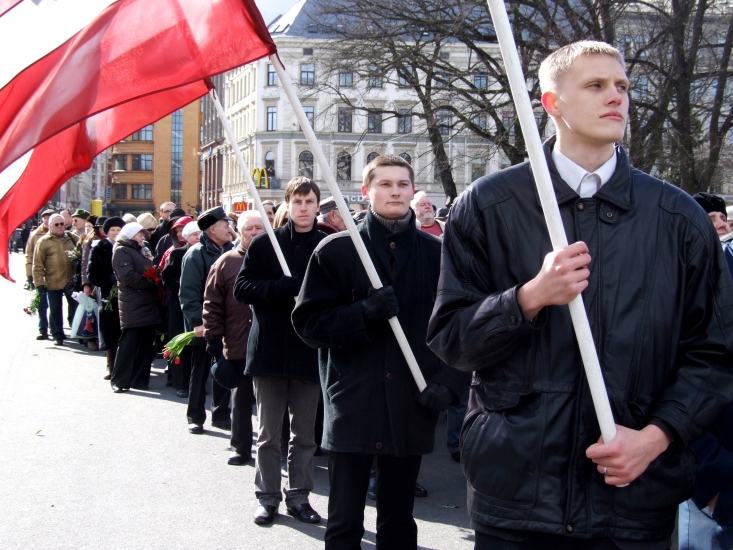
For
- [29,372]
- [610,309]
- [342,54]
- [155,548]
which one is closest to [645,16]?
[342,54]

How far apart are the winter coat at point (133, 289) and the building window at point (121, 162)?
104 metres

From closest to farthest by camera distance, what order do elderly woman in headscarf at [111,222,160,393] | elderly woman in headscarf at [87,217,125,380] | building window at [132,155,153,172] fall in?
1. elderly woman in headscarf at [111,222,160,393]
2. elderly woman in headscarf at [87,217,125,380]
3. building window at [132,155,153,172]

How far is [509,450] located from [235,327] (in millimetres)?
4991

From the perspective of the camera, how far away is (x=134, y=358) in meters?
10.8

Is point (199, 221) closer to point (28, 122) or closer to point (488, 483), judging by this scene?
point (28, 122)

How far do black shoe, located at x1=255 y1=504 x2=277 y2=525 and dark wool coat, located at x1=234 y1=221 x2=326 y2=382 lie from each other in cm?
84

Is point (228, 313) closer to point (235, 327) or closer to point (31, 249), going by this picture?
point (235, 327)

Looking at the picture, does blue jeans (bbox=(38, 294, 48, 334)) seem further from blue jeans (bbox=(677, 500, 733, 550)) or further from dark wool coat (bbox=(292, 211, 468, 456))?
blue jeans (bbox=(677, 500, 733, 550))

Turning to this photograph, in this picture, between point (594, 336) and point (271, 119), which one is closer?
point (594, 336)

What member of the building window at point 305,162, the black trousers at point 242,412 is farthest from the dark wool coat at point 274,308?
the building window at point 305,162

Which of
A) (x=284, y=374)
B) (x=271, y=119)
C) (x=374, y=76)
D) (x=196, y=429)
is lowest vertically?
(x=196, y=429)

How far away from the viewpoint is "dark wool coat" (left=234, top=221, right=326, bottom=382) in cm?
576

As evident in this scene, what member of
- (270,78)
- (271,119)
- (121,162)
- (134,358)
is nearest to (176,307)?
(134,358)

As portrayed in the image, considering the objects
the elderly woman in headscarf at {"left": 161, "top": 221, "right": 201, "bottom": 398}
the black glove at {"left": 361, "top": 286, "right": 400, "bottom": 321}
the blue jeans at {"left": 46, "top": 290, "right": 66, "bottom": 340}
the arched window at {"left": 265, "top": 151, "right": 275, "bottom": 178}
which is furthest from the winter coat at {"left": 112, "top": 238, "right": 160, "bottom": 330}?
the arched window at {"left": 265, "top": 151, "right": 275, "bottom": 178}
